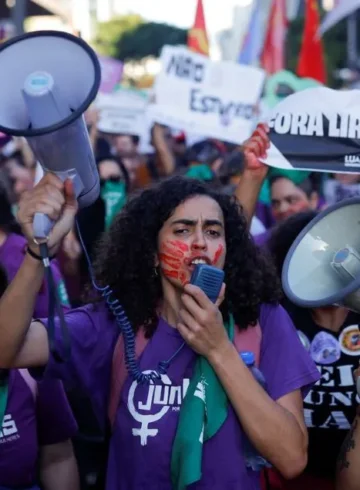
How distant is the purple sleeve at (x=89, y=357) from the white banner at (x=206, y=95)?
4464 mm

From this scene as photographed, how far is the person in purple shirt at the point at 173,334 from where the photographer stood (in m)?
2.26

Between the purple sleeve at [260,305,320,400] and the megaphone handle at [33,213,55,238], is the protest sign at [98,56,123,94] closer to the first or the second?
the purple sleeve at [260,305,320,400]

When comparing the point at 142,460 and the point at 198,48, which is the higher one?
the point at 142,460

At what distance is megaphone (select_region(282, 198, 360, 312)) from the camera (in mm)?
2646

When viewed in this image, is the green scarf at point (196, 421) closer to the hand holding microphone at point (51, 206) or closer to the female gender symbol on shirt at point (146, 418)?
the female gender symbol on shirt at point (146, 418)

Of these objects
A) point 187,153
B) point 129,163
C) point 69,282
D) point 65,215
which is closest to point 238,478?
point 65,215

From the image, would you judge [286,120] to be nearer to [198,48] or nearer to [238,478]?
[238,478]

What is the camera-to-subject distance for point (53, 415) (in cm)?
285

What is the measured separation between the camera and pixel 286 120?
354 centimetres

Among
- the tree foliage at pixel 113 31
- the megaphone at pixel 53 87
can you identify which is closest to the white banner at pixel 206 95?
the megaphone at pixel 53 87

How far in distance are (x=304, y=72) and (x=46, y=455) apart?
633 cm

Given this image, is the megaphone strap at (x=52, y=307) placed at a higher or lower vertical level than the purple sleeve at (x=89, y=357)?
higher

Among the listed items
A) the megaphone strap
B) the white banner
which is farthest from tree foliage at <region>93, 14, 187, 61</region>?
the megaphone strap

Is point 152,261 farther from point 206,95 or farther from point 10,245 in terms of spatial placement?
point 206,95
